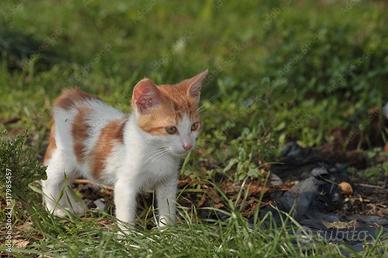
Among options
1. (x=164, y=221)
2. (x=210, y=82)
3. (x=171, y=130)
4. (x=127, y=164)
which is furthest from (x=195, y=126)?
(x=210, y=82)

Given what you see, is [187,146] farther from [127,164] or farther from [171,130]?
[127,164]

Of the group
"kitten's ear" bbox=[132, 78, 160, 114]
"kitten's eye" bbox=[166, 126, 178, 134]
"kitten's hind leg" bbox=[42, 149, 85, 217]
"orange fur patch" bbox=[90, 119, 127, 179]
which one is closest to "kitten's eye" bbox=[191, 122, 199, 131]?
"kitten's eye" bbox=[166, 126, 178, 134]

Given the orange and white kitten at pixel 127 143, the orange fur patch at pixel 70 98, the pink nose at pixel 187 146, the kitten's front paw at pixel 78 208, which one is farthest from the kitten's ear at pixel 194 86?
the kitten's front paw at pixel 78 208

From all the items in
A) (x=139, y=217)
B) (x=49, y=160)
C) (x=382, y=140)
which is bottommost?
(x=382, y=140)

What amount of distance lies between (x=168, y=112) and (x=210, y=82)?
3.49 m

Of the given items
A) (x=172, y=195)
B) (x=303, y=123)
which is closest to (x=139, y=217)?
(x=172, y=195)

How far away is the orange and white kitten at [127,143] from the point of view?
4418 millimetres

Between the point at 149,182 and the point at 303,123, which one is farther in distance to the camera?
the point at 303,123

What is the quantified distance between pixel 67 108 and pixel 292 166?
1.77 meters

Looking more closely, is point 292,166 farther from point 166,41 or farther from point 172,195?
point 166,41

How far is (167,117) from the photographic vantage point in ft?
14.4

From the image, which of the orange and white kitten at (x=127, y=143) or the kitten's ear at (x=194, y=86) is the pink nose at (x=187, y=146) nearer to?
the orange and white kitten at (x=127, y=143)

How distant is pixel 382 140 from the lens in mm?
6645

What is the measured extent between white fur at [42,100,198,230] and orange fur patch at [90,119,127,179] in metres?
0.04
